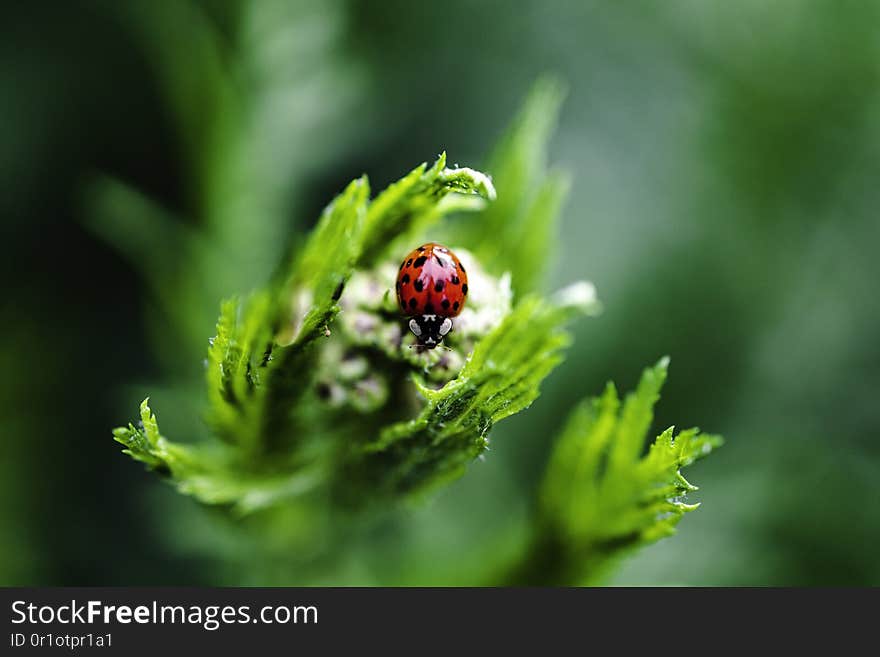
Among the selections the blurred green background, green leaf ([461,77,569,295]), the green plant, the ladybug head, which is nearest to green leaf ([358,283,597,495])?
the green plant

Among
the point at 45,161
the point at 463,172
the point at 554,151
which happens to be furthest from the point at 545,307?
the point at 45,161

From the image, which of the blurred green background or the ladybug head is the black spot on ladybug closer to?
the ladybug head

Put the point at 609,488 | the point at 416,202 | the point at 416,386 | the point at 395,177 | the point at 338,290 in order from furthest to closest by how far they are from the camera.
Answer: the point at 395,177, the point at 609,488, the point at 416,386, the point at 416,202, the point at 338,290

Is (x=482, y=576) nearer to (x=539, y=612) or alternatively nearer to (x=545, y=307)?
(x=539, y=612)

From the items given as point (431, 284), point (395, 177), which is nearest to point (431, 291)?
point (431, 284)

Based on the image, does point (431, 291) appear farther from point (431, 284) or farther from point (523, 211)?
point (523, 211)

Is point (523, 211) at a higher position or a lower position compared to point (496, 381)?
higher

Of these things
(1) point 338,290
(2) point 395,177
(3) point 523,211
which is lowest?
(1) point 338,290

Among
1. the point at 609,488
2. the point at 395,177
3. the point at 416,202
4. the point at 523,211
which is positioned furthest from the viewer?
the point at 395,177
